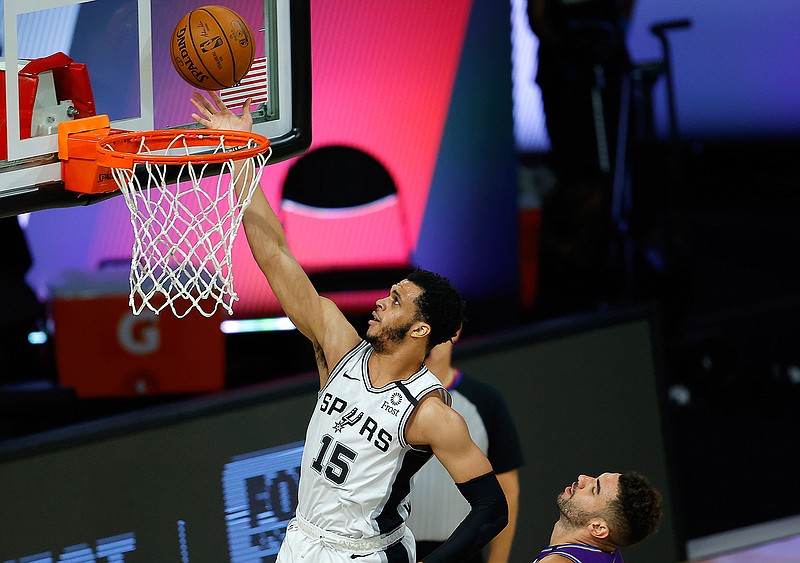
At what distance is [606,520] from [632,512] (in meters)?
0.08

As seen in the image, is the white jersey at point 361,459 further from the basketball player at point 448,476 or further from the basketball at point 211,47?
the basketball at point 211,47

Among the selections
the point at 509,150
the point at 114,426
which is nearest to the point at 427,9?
the point at 509,150

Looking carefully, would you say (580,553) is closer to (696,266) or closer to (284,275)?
(284,275)

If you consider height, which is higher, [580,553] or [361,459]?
[361,459]

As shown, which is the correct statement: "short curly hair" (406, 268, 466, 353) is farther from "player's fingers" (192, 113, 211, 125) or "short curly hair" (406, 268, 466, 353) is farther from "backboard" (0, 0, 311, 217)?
"player's fingers" (192, 113, 211, 125)

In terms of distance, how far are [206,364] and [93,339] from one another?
0.63 m

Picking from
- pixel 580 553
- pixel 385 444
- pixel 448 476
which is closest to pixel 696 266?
pixel 448 476

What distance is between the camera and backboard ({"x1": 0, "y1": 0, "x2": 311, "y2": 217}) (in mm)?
3623

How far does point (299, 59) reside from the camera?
4219 mm

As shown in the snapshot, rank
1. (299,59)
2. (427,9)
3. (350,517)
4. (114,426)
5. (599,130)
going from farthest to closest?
1. (599,130)
2. (427,9)
3. (114,426)
4. (299,59)
5. (350,517)

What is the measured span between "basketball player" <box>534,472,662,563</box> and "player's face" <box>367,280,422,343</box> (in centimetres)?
77

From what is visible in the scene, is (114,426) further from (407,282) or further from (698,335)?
(698,335)

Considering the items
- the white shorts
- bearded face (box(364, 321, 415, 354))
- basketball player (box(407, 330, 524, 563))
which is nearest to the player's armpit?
bearded face (box(364, 321, 415, 354))

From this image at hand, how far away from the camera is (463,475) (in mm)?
3621
